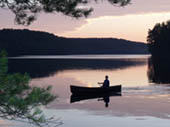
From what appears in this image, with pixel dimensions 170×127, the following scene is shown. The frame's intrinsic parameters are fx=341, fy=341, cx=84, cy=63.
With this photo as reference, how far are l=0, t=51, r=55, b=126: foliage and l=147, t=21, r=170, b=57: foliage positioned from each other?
11829cm

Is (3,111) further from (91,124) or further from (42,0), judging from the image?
(91,124)

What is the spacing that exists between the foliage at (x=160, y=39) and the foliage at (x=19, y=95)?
11829cm

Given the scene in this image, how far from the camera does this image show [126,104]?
27.7 meters

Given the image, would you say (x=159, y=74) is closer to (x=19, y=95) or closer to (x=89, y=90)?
(x=89, y=90)

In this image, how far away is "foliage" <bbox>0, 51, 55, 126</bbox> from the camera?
559 cm

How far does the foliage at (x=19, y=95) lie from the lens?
559 cm

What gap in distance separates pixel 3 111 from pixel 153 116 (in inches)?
655

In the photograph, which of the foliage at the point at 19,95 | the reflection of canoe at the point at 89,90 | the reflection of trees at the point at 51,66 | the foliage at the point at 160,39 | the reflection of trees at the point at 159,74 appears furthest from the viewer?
the foliage at the point at 160,39

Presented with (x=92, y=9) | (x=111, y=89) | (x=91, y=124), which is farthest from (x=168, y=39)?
(x=92, y=9)

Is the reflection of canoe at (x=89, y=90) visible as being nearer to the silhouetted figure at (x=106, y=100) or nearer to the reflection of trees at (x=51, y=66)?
the silhouetted figure at (x=106, y=100)

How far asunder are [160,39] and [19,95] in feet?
403

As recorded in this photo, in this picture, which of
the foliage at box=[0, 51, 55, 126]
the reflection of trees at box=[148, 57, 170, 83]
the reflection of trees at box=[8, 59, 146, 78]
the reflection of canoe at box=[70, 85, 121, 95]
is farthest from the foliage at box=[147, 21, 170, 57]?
the foliage at box=[0, 51, 55, 126]

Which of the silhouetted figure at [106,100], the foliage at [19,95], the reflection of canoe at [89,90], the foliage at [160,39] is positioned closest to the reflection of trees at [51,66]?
the foliage at [160,39]

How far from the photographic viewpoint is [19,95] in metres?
5.96
